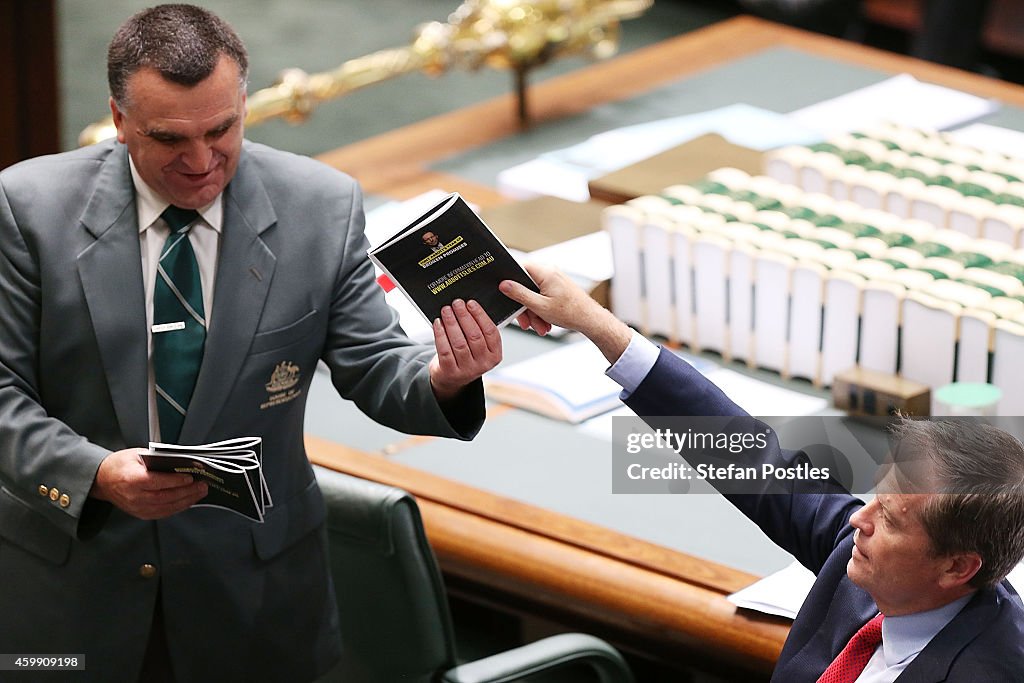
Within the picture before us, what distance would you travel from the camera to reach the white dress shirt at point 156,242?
2289mm

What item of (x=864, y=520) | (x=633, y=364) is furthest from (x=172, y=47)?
(x=864, y=520)

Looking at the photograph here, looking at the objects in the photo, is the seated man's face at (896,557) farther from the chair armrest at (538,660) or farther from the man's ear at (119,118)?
the man's ear at (119,118)

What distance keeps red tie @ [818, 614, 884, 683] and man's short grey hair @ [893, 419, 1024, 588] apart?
17 cm

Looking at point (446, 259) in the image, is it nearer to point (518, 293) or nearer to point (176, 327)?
point (518, 293)

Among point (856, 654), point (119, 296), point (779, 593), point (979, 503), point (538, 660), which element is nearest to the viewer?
point (979, 503)

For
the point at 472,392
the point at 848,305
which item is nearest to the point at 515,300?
the point at 472,392

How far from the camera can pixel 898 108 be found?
450 cm

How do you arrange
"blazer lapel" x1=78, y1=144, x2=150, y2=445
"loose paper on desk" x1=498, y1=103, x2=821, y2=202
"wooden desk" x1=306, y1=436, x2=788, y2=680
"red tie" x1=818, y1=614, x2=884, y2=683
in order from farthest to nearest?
"loose paper on desk" x1=498, y1=103, x2=821, y2=202, "wooden desk" x1=306, y1=436, x2=788, y2=680, "blazer lapel" x1=78, y1=144, x2=150, y2=445, "red tie" x1=818, y1=614, x2=884, y2=683

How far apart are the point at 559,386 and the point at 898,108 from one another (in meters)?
1.64

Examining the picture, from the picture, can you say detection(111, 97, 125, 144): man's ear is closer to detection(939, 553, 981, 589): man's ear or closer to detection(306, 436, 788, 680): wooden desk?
detection(306, 436, 788, 680): wooden desk

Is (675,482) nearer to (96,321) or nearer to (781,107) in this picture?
(96,321)

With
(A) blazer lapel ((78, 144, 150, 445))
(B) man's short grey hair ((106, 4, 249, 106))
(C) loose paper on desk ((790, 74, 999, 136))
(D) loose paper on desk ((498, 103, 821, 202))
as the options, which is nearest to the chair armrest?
(A) blazer lapel ((78, 144, 150, 445))

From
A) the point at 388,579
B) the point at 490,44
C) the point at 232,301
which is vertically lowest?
the point at 388,579

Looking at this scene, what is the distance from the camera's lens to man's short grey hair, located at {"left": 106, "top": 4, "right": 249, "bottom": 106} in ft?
7.05
